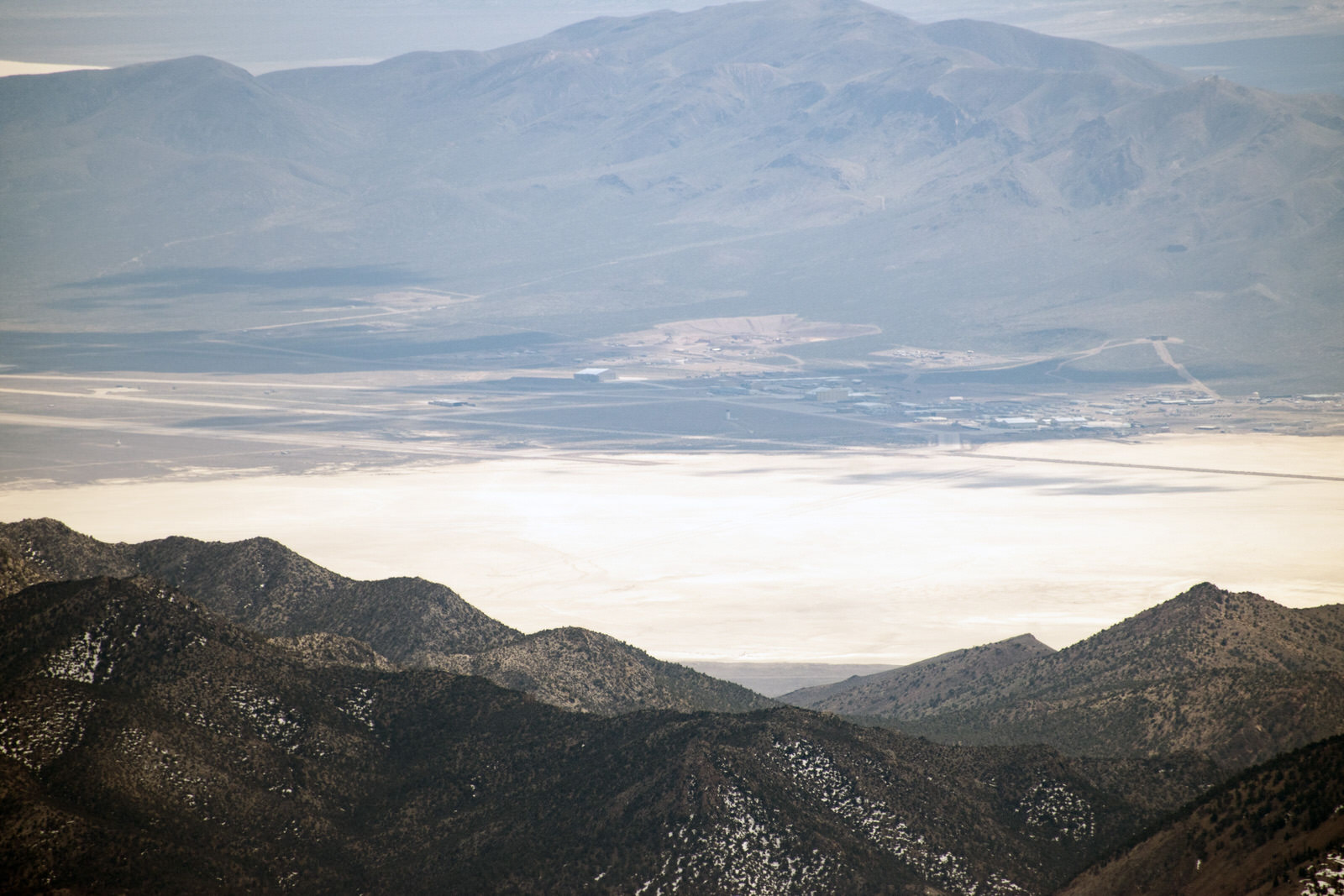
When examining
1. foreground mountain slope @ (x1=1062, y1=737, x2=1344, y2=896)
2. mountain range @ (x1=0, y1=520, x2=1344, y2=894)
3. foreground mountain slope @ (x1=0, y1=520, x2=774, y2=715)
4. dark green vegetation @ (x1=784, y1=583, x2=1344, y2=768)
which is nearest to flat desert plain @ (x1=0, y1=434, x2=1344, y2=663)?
dark green vegetation @ (x1=784, y1=583, x2=1344, y2=768)

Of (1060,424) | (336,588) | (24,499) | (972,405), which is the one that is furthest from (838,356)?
(336,588)

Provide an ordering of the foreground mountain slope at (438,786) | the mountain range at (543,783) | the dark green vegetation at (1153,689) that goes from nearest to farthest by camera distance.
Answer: the mountain range at (543,783), the foreground mountain slope at (438,786), the dark green vegetation at (1153,689)

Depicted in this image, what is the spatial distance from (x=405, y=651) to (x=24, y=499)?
5901 centimetres

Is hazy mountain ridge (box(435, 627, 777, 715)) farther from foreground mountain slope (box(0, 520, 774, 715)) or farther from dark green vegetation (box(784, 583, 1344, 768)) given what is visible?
dark green vegetation (box(784, 583, 1344, 768))

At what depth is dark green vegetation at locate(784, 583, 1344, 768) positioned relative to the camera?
34.9 m

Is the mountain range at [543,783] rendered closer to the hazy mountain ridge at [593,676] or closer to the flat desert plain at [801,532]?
the hazy mountain ridge at [593,676]

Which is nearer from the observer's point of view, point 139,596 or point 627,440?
point 139,596

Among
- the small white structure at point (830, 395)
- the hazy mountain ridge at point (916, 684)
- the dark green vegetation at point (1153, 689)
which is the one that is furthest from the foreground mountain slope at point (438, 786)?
the small white structure at point (830, 395)

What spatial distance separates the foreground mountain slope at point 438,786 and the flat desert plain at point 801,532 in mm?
25495

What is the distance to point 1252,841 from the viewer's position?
23438 millimetres

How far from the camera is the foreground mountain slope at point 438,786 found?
24.8 m

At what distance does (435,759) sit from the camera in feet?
97.0

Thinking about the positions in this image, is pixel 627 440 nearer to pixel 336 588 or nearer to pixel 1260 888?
pixel 336 588

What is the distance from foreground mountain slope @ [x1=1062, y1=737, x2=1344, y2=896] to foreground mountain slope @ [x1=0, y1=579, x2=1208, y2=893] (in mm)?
2565
